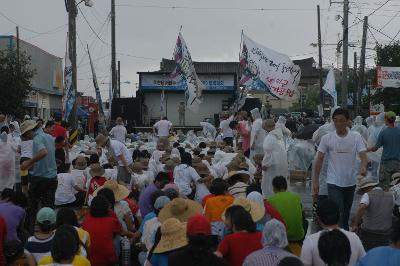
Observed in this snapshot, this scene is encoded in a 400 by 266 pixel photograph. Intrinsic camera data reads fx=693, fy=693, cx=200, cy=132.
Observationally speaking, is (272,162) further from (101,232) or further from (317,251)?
(317,251)

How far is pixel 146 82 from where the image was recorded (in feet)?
128

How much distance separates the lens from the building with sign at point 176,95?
38625mm

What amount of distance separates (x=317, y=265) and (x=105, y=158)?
883cm

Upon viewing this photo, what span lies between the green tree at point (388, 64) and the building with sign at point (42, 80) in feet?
76.2

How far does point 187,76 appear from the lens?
22.0 m

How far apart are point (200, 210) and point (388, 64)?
33.3 metres

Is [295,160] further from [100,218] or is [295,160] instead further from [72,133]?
[100,218]

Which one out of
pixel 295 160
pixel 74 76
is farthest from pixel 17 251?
pixel 74 76

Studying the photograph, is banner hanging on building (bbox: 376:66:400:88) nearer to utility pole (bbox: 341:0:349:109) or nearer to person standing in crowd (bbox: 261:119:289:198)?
utility pole (bbox: 341:0:349:109)

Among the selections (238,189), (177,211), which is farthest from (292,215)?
(238,189)

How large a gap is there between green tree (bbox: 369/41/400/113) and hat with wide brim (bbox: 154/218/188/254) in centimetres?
3178

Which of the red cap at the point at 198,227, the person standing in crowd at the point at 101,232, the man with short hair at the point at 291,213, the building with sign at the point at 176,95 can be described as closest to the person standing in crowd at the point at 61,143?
the person standing in crowd at the point at 101,232

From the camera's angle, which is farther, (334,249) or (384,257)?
(334,249)

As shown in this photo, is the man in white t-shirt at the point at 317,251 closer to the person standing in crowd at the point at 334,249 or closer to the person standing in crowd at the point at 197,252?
the person standing in crowd at the point at 334,249
